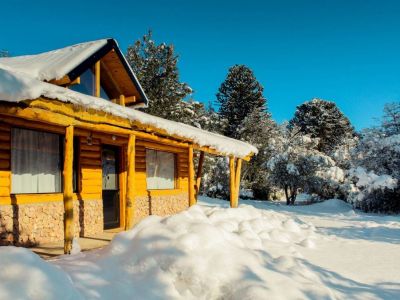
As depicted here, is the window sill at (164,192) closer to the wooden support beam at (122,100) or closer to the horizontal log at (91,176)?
the horizontal log at (91,176)

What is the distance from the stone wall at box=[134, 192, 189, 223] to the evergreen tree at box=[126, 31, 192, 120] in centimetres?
1277

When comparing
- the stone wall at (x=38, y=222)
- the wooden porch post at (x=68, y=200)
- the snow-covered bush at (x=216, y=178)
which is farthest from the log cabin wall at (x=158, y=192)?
the snow-covered bush at (x=216, y=178)

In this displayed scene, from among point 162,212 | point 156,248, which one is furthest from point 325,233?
point 156,248

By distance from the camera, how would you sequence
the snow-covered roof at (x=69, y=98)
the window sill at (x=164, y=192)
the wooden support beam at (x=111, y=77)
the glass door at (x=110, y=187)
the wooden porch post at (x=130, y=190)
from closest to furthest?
the snow-covered roof at (x=69, y=98) → the wooden porch post at (x=130, y=190) → the glass door at (x=110, y=187) → the wooden support beam at (x=111, y=77) → the window sill at (x=164, y=192)

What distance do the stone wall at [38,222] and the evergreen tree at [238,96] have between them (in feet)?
92.4

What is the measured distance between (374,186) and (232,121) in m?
20.3

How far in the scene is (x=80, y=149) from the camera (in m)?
9.19

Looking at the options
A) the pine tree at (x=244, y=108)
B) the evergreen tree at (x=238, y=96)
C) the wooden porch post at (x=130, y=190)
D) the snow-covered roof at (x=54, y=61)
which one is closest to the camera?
the wooden porch post at (x=130, y=190)

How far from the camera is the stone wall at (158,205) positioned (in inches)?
452

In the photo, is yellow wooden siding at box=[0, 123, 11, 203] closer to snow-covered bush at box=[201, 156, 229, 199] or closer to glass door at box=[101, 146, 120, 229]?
glass door at box=[101, 146, 120, 229]

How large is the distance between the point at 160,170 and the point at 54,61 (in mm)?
4915

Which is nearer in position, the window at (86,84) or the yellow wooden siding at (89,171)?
the yellow wooden siding at (89,171)

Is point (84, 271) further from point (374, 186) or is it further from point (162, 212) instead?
point (374, 186)

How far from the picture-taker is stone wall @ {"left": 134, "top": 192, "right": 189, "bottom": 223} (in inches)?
452
